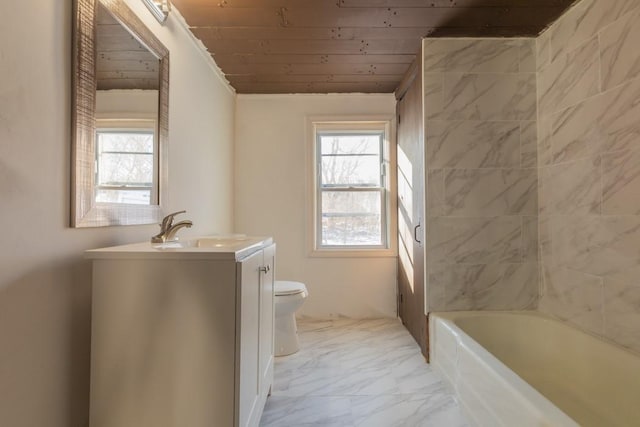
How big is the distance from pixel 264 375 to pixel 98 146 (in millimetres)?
1220

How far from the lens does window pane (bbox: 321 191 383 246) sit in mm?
3203

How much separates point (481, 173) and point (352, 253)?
1378 mm

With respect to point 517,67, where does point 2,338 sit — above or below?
below

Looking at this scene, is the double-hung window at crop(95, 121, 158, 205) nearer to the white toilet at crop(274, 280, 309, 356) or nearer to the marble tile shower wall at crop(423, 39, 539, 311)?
the white toilet at crop(274, 280, 309, 356)

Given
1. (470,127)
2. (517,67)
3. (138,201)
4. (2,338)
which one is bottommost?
(2,338)

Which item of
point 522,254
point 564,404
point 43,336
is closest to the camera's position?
point 43,336

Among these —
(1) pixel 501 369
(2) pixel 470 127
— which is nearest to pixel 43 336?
(1) pixel 501 369

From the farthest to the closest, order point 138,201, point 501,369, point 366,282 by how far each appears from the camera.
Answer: point 366,282, point 138,201, point 501,369

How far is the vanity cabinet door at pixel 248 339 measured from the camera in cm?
111

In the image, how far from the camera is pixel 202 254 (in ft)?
3.61

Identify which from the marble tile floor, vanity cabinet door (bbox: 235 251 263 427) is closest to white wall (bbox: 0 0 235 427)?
vanity cabinet door (bbox: 235 251 263 427)

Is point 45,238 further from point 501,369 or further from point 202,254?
point 501,369

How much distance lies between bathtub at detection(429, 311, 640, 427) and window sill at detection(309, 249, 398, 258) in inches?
39.2

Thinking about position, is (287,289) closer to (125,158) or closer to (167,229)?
(167,229)
